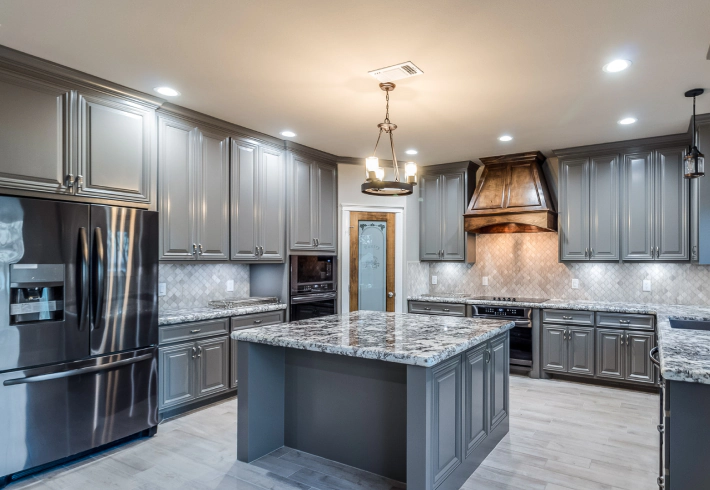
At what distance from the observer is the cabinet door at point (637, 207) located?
15.6 ft

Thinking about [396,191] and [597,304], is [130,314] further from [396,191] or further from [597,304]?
[597,304]

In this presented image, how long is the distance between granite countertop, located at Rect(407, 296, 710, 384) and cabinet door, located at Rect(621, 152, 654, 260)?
24.1 inches

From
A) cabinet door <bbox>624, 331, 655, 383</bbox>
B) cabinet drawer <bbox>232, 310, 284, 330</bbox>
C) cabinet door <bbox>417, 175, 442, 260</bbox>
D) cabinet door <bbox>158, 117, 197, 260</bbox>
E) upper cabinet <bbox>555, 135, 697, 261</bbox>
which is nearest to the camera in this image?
cabinet door <bbox>158, 117, 197, 260</bbox>

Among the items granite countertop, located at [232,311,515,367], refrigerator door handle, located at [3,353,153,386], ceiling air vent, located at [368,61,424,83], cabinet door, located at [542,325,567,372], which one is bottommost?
cabinet door, located at [542,325,567,372]

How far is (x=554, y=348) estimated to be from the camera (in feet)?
16.4

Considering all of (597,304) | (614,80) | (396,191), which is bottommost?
(597,304)

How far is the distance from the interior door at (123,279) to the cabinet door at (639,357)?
4521 millimetres

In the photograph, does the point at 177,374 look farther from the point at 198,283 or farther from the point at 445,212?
the point at 445,212

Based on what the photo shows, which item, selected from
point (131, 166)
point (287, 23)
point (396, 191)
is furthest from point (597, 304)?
point (131, 166)

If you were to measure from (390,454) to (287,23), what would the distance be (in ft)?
8.46

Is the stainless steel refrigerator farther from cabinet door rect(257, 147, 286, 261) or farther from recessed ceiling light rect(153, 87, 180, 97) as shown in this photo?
cabinet door rect(257, 147, 286, 261)

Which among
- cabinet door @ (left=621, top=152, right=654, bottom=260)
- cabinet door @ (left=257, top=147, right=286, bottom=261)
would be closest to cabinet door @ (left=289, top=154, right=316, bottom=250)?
cabinet door @ (left=257, top=147, right=286, bottom=261)

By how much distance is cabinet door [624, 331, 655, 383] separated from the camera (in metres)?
4.49

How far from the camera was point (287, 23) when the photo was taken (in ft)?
8.13
